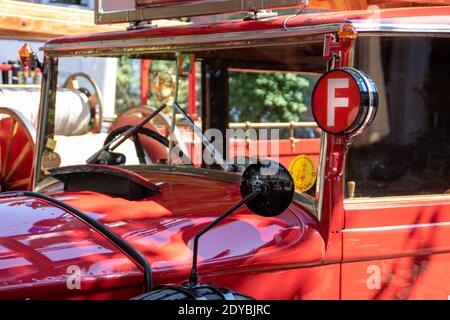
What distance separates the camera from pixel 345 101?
2.36 metres

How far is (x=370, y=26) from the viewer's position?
101 inches

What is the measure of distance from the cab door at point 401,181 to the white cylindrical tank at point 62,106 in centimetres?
163

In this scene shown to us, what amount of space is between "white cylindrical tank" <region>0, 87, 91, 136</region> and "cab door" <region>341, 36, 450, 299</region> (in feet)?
5.35

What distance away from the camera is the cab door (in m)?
2.62

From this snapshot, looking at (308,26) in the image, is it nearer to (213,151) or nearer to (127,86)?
(213,151)

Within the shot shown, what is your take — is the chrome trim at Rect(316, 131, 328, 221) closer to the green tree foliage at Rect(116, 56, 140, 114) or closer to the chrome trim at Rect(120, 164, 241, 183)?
the chrome trim at Rect(120, 164, 241, 183)

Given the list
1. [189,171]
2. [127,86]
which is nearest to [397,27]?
[189,171]

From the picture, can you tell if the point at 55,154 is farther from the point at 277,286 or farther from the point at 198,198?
the point at 277,286

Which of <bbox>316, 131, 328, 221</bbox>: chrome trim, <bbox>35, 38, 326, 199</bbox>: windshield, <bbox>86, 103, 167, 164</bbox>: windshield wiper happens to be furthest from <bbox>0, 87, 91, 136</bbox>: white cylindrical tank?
<bbox>316, 131, 328, 221</bbox>: chrome trim

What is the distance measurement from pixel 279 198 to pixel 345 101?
407 millimetres

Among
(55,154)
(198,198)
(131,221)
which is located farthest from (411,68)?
(55,154)

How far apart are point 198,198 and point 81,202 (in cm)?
43

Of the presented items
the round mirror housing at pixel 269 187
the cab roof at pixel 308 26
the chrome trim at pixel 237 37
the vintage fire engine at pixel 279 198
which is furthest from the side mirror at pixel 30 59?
the round mirror housing at pixel 269 187
